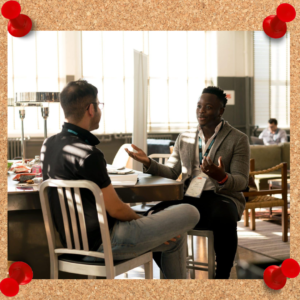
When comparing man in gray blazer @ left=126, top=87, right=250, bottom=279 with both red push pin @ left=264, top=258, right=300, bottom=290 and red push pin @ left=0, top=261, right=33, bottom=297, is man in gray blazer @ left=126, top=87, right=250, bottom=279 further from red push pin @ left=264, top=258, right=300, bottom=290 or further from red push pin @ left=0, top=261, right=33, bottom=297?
red push pin @ left=0, top=261, right=33, bottom=297

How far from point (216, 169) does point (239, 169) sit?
13.0 inches

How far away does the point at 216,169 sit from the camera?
185 cm

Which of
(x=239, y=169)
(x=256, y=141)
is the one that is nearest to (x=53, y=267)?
(x=239, y=169)

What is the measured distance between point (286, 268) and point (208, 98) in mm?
1288

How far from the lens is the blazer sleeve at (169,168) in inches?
84.4

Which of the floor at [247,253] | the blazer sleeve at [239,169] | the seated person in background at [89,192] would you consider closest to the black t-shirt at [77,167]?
the seated person in background at [89,192]

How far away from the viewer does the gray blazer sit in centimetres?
209

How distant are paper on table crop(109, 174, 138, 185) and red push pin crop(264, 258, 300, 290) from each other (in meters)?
0.68

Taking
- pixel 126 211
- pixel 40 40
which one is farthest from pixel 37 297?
pixel 40 40

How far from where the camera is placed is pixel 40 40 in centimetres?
729

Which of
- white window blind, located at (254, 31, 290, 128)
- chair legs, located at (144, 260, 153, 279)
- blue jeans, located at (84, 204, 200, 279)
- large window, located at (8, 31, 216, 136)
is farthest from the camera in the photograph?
white window blind, located at (254, 31, 290, 128)

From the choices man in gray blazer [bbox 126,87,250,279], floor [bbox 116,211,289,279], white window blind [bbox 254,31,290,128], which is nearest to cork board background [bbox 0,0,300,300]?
man in gray blazer [bbox 126,87,250,279]

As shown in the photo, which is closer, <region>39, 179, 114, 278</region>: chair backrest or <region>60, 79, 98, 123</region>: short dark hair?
<region>39, 179, 114, 278</region>: chair backrest

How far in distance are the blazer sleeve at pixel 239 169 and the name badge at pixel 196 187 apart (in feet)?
0.33
